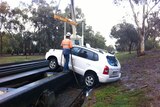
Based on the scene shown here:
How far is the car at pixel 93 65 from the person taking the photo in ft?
46.5

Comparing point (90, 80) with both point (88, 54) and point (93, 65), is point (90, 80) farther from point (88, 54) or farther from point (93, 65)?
point (88, 54)

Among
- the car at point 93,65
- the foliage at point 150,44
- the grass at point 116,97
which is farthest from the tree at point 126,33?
the grass at point 116,97

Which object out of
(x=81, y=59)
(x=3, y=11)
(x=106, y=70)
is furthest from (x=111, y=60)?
(x=3, y=11)

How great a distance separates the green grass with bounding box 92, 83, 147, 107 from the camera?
10.7m

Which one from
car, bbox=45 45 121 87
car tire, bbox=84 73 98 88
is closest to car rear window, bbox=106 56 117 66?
car, bbox=45 45 121 87

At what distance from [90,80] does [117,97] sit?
106 inches

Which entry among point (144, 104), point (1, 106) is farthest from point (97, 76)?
point (1, 106)

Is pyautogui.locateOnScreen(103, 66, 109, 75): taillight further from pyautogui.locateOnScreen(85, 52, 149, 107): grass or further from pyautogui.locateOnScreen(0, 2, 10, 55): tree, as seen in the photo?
pyautogui.locateOnScreen(0, 2, 10, 55): tree

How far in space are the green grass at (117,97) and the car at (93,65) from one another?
618mm

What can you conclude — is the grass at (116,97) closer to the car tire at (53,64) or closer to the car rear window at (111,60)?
the car rear window at (111,60)

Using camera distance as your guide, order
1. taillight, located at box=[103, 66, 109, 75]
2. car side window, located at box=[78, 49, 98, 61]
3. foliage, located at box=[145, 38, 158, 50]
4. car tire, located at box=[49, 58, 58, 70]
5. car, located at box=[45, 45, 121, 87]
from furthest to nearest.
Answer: foliage, located at box=[145, 38, 158, 50]
car tire, located at box=[49, 58, 58, 70]
car side window, located at box=[78, 49, 98, 61]
car, located at box=[45, 45, 121, 87]
taillight, located at box=[103, 66, 109, 75]

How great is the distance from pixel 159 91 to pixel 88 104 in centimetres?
312

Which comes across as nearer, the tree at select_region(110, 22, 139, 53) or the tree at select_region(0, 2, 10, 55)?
the tree at select_region(110, 22, 139, 53)

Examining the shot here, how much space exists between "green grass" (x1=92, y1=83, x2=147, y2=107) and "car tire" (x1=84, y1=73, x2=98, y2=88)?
1.48ft
